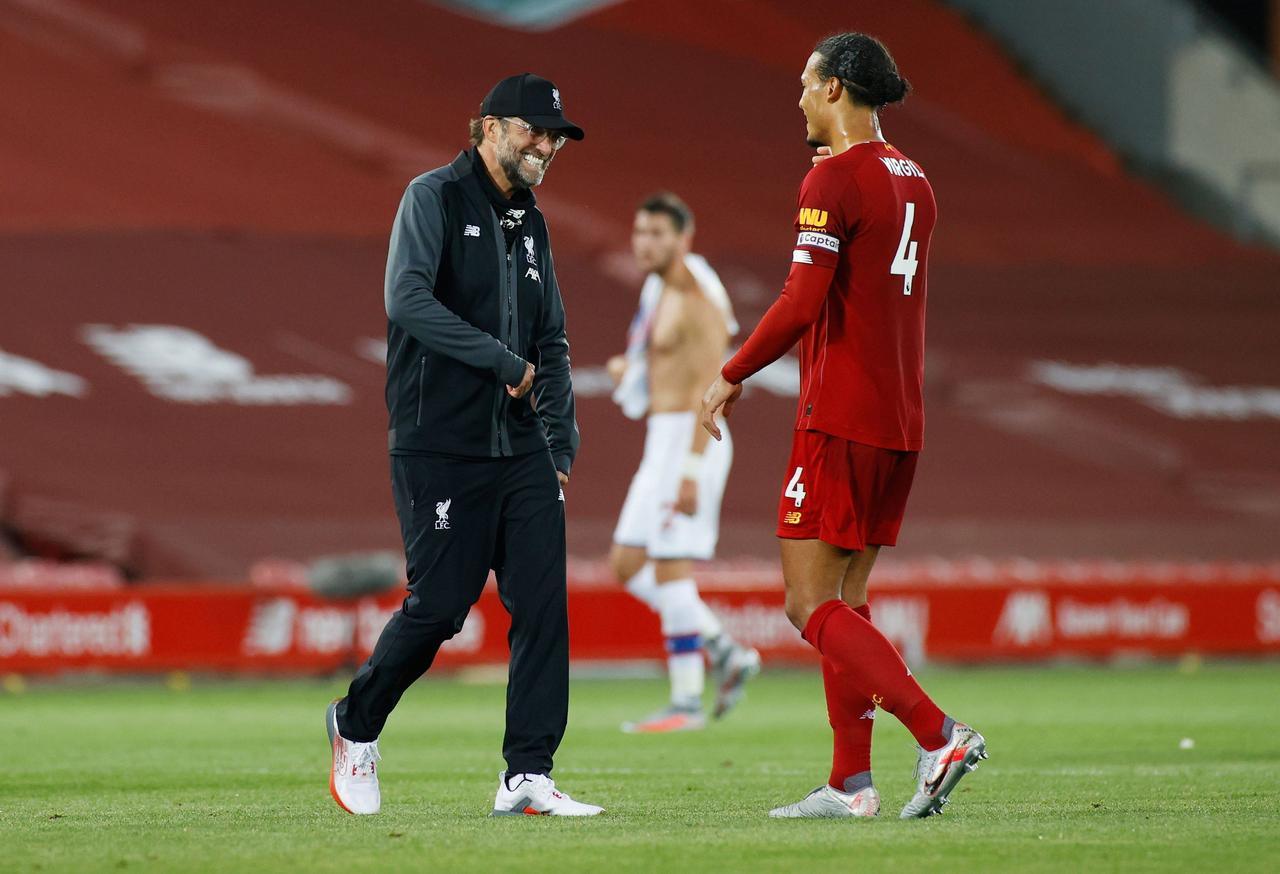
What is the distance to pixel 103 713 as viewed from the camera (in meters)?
11.0

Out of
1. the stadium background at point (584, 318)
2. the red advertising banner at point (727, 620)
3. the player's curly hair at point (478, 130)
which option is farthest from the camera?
the stadium background at point (584, 318)

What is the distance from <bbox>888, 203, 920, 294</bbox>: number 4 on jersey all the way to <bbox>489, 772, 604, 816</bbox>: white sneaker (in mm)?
1732

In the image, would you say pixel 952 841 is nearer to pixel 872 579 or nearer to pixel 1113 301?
pixel 872 579

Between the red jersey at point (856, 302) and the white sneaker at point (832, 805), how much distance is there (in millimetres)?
995

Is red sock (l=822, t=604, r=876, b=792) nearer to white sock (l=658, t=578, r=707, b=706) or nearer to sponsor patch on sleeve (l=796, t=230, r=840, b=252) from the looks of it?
sponsor patch on sleeve (l=796, t=230, r=840, b=252)

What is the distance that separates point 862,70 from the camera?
5.68 m

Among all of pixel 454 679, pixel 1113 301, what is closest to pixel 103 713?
pixel 454 679

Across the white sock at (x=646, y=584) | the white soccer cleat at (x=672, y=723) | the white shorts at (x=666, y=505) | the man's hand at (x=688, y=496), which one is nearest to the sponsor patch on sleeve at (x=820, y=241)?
the white soccer cleat at (x=672, y=723)

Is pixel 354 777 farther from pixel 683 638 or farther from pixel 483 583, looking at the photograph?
pixel 683 638

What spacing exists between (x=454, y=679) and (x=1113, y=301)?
33.8 ft

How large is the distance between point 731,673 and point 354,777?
4437mm

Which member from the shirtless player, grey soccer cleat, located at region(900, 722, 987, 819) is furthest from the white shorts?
grey soccer cleat, located at region(900, 722, 987, 819)

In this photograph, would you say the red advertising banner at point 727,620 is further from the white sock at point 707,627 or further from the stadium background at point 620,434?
the white sock at point 707,627

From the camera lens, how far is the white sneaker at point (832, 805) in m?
5.63
